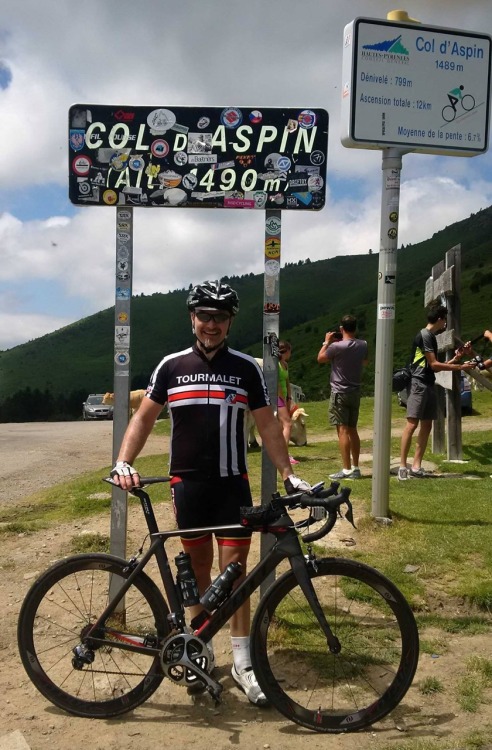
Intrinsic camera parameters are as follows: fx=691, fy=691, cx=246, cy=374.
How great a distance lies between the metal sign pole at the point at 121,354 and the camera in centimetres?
469

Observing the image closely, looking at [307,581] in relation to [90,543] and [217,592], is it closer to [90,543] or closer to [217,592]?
[217,592]

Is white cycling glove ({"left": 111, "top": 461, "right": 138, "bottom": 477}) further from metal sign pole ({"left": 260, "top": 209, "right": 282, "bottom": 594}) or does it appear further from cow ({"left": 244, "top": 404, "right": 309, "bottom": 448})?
cow ({"left": 244, "top": 404, "right": 309, "bottom": 448})

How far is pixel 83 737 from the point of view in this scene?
3.46 metres

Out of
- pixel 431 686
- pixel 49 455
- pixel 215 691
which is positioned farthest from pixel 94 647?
pixel 49 455

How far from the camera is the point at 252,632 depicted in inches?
137

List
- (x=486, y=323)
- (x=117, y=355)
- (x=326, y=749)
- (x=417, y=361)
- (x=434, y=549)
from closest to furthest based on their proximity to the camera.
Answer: (x=326, y=749) → (x=117, y=355) → (x=434, y=549) → (x=417, y=361) → (x=486, y=323)

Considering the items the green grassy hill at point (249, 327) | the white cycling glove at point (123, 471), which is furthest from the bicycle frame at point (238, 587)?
the green grassy hill at point (249, 327)

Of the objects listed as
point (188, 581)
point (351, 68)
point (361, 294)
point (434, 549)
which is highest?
point (361, 294)

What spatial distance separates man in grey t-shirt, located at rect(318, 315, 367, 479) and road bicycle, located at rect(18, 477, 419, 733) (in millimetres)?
4639

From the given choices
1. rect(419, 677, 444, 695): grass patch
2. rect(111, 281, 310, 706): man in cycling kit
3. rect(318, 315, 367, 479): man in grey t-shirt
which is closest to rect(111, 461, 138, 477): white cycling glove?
rect(111, 281, 310, 706): man in cycling kit

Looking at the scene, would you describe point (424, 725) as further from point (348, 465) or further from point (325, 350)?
point (325, 350)

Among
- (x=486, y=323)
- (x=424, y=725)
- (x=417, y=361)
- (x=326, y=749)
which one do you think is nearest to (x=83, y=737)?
(x=326, y=749)

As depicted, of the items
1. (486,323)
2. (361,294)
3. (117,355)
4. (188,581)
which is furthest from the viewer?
(361,294)

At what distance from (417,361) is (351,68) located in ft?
12.2
